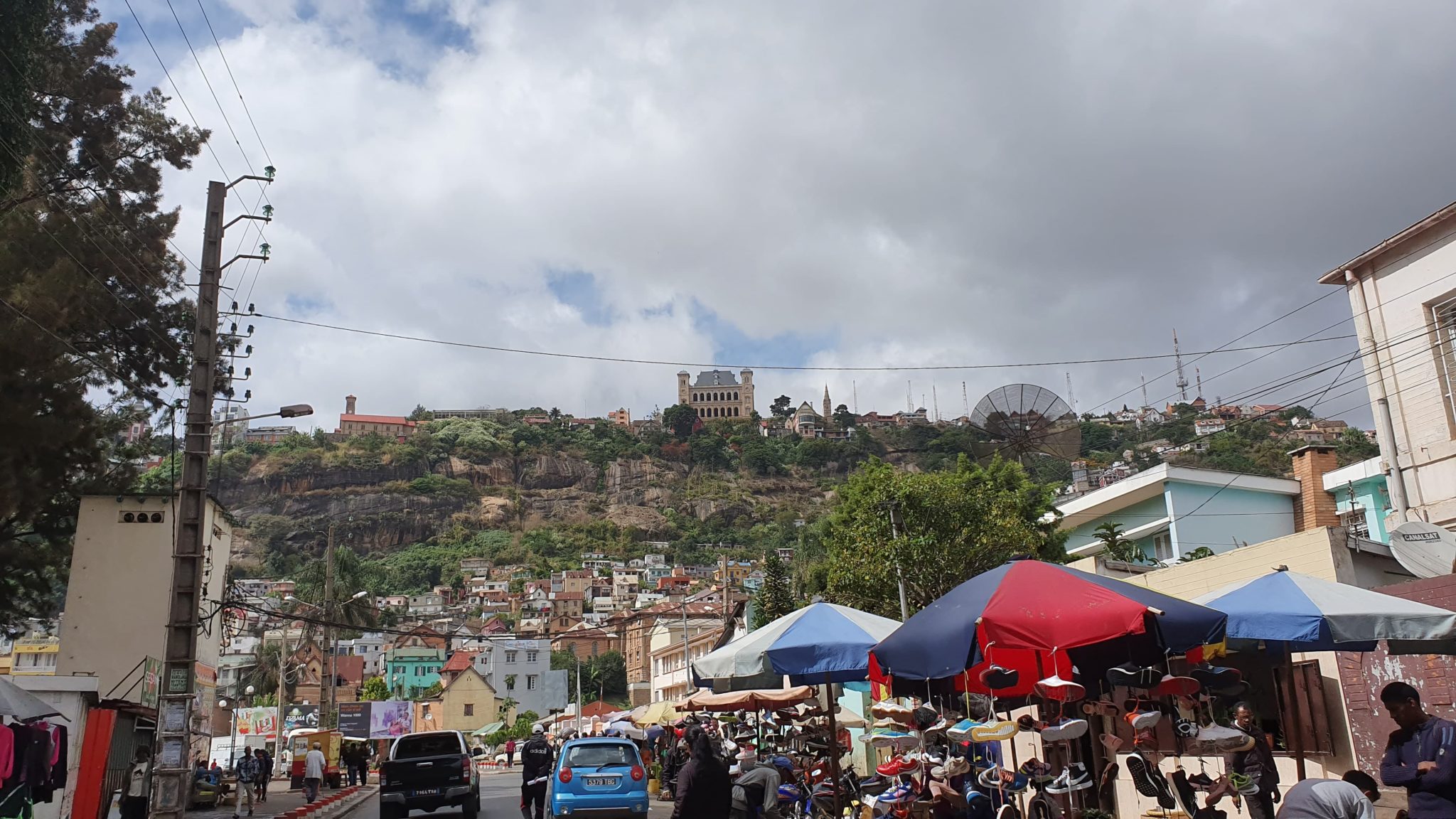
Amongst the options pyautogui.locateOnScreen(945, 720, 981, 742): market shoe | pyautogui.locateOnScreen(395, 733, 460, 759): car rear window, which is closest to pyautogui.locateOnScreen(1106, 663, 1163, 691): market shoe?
pyautogui.locateOnScreen(945, 720, 981, 742): market shoe

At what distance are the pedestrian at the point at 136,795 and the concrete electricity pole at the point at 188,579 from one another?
1.61 metres

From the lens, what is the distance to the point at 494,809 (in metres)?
20.3

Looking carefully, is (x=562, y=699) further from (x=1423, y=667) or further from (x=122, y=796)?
(x=1423, y=667)

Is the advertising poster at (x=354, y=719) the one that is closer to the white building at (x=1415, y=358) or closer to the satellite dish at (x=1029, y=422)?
the satellite dish at (x=1029, y=422)

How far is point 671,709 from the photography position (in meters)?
31.5

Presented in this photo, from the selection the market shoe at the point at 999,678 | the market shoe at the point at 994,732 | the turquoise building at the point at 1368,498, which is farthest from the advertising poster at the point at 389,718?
the market shoe at the point at 999,678

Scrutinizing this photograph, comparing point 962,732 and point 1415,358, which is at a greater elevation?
point 1415,358

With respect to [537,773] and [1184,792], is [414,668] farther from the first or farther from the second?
[1184,792]

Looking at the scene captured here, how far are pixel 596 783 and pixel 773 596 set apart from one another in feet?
88.6

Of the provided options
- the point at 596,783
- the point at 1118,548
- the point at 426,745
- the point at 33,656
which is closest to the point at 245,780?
the point at 426,745

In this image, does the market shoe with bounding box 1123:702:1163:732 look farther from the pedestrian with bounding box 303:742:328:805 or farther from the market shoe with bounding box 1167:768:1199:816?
the pedestrian with bounding box 303:742:328:805

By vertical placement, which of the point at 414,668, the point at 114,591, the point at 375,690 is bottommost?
the point at 375,690

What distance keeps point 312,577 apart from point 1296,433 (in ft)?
191

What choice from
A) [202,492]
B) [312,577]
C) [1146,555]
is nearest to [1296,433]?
[1146,555]
